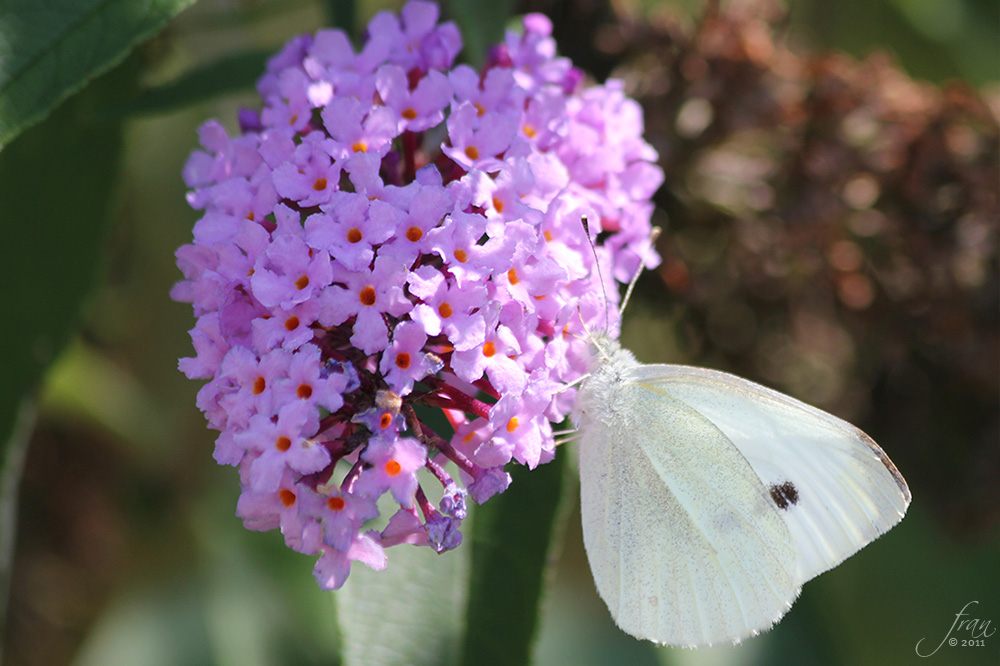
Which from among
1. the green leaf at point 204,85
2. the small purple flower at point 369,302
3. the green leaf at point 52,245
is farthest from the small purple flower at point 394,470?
the green leaf at point 52,245

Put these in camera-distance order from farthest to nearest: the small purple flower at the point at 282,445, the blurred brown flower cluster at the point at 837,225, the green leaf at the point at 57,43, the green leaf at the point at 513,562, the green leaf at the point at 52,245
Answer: the blurred brown flower cluster at the point at 837,225 < the green leaf at the point at 52,245 < the green leaf at the point at 513,562 < the green leaf at the point at 57,43 < the small purple flower at the point at 282,445

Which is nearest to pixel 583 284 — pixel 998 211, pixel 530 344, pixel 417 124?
pixel 530 344

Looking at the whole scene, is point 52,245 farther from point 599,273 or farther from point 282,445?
point 599,273

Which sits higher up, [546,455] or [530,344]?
[530,344]

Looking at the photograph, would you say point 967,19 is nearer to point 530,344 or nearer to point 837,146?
point 837,146

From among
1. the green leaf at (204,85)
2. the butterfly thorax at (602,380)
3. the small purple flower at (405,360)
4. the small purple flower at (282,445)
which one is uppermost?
the green leaf at (204,85)

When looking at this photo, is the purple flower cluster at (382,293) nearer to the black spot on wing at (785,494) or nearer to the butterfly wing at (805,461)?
the butterfly wing at (805,461)

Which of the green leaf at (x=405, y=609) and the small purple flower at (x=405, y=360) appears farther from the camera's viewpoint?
the green leaf at (x=405, y=609)
